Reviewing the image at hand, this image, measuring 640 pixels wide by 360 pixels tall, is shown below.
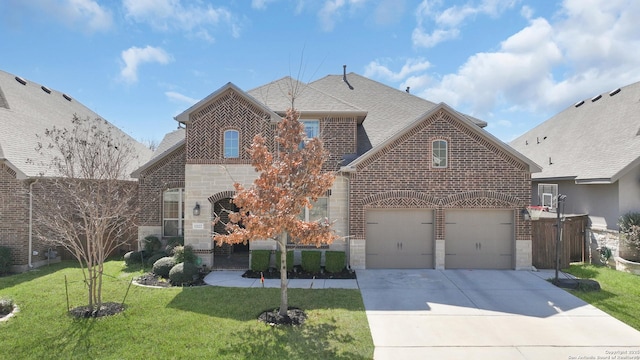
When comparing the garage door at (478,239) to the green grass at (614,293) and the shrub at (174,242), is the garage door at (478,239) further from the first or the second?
the shrub at (174,242)

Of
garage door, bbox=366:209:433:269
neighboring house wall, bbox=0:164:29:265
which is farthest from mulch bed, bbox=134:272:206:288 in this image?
garage door, bbox=366:209:433:269

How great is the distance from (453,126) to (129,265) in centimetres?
1359

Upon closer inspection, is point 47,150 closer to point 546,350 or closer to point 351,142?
point 351,142

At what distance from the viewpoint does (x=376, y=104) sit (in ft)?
53.2

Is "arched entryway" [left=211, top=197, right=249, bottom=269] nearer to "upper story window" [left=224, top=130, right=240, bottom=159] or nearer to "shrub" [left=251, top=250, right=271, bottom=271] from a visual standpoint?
"shrub" [left=251, top=250, right=271, bottom=271]

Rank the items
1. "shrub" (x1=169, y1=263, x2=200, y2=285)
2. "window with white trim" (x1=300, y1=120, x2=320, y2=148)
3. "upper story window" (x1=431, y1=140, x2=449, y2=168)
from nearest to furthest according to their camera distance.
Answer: "shrub" (x1=169, y1=263, x2=200, y2=285) < "upper story window" (x1=431, y1=140, x2=449, y2=168) < "window with white trim" (x1=300, y1=120, x2=320, y2=148)

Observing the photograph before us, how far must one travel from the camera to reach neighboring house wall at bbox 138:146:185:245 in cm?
1391

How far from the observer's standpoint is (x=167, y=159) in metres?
13.9

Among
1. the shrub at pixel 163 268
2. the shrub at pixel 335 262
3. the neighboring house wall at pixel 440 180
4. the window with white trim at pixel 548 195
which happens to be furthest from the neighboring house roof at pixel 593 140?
the shrub at pixel 163 268

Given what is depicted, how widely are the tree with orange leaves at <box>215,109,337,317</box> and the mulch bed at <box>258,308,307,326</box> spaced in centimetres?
13

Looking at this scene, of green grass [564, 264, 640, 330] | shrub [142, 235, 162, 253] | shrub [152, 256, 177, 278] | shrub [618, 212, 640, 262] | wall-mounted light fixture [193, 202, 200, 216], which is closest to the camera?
green grass [564, 264, 640, 330]

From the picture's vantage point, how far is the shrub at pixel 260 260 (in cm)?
1151

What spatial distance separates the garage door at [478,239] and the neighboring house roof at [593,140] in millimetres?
4074

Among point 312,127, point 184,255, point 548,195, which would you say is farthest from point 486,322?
point 548,195
